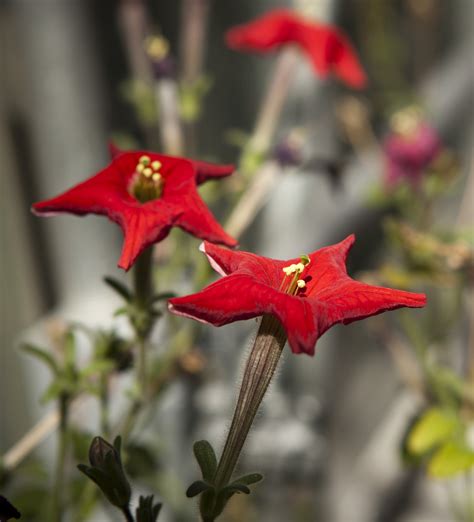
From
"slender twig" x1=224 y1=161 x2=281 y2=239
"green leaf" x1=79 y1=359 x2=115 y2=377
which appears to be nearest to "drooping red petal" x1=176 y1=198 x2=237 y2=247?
"green leaf" x1=79 y1=359 x2=115 y2=377

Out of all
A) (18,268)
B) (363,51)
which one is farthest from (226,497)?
(363,51)

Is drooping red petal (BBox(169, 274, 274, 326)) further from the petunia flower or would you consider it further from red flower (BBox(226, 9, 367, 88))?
the petunia flower

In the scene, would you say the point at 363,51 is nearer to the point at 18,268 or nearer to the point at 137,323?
the point at 18,268

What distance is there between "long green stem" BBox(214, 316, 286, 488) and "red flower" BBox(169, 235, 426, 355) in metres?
0.02

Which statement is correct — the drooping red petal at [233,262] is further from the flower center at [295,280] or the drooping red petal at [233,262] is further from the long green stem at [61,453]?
the long green stem at [61,453]

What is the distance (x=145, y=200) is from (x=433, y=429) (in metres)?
0.25

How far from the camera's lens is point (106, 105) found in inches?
27.8

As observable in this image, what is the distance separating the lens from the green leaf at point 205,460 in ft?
0.91

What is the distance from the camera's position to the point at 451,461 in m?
0.43

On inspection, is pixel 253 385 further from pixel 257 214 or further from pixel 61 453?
pixel 257 214

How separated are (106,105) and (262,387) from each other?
49cm

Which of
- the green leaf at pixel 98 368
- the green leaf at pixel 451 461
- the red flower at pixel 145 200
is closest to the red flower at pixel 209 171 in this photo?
the red flower at pixel 145 200

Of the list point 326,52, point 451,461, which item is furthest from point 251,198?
point 451,461

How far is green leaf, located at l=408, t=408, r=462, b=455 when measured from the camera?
0.46m
